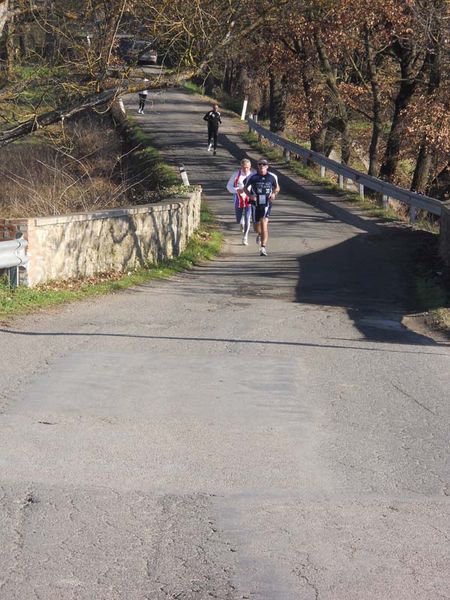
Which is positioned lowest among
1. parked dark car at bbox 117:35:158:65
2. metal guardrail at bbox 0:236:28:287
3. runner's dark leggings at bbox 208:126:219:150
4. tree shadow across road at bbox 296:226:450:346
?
tree shadow across road at bbox 296:226:450:346

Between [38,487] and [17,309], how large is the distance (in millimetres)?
6527

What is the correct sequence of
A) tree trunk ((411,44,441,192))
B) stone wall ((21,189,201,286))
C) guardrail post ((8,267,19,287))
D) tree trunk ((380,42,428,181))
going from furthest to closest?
1. tree trunk ((380,42,428,181))
2. tree trunk ((411,44,441,192))
3. stone wall ((21,189,201,286))
4. guardrail post ((8,267,19,287))

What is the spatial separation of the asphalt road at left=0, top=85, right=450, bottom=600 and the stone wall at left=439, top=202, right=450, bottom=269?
371cm

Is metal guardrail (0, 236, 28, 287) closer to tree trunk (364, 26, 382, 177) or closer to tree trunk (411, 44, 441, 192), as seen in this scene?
tree trunk (411, 44, 441, 192)

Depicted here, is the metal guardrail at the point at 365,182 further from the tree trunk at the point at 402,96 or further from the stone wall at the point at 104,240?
the stone wall at the point at 104,240

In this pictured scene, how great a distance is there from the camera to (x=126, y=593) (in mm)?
4301

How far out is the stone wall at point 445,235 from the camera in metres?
17.0

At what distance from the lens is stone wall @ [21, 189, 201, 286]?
13375 millimetres

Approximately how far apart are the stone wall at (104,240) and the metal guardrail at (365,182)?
5.45 m

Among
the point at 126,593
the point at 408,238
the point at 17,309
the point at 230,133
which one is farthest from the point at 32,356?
the point at 230,133

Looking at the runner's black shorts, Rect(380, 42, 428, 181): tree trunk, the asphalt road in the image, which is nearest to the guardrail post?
the asphalt road

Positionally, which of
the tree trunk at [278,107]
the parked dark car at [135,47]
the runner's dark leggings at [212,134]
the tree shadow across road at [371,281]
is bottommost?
the tree shadow across road at [371,281]

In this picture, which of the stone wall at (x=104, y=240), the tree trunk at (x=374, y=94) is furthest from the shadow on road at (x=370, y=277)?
the tree trunk at (x=374, y=94)

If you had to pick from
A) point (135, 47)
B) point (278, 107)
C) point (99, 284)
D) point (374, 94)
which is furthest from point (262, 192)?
point (278, 107)
